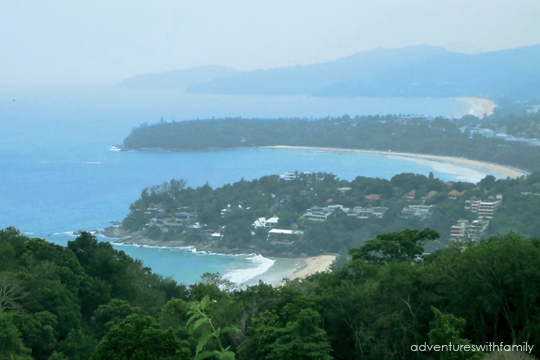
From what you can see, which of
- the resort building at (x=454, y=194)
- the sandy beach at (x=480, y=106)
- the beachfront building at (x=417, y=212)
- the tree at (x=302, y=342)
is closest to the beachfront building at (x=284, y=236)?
the beachfront building at (x=417, y=212)

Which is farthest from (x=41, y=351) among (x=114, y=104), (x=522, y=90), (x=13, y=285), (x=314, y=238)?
(x=114, y=104)

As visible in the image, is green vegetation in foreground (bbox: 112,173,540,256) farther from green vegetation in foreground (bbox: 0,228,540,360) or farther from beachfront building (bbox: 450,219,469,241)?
green vegetation in foreground (bbox: 0,228,540,360)

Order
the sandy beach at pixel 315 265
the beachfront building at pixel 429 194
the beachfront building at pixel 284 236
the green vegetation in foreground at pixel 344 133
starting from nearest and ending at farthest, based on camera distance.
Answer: the sandy beach at pixel 315 265 → the beachfront building at pixel 284 236 → the beachfront building at pixel 429 194 → the green vegetation in foreground at pixel 344 133

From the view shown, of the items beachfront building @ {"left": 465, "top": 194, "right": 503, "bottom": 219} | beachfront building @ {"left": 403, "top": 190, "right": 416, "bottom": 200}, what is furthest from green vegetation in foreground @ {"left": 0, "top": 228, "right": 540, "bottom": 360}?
beachfront building @ {"left": 403, "top": 190, "right": 416, "bottom": 200}

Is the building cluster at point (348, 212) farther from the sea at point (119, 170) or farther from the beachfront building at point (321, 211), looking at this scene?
the sea at point (119, 170)

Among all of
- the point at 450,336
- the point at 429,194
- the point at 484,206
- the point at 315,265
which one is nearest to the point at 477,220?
the point at 484,206

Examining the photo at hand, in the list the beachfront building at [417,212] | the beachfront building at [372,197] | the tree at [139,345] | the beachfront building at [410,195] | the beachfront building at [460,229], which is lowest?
the beachfront building at [460,229]

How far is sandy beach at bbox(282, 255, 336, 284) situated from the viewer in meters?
14.6

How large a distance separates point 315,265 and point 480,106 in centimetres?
3956

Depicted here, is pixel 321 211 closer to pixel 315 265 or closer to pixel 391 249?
pixel 315 265

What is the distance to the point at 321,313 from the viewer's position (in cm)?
602

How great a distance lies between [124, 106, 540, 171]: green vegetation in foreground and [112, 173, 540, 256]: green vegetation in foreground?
11.3m

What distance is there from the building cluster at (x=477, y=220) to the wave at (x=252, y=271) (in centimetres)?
410

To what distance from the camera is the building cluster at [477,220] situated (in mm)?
16981
